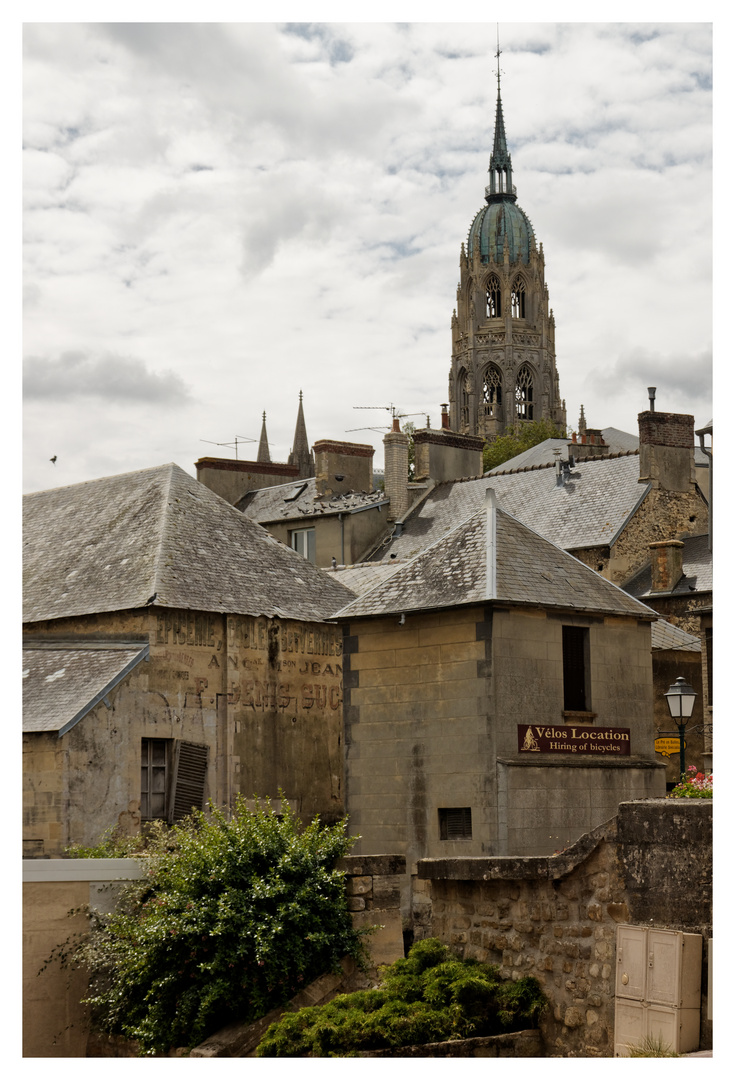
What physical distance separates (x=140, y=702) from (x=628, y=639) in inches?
332

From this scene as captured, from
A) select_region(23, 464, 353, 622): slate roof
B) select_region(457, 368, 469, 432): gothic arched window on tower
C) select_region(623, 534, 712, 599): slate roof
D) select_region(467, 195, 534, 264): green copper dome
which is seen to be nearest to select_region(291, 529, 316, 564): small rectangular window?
select_region(623, 534, 712, 599): slate roof

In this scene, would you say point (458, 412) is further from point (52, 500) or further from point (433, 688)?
point (433, 688)

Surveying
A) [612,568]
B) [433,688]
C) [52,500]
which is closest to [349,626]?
[433,688]

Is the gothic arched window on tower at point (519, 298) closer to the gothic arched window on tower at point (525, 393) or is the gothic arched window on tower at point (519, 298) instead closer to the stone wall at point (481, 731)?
the gothic arched window on tower at point (525, 393)

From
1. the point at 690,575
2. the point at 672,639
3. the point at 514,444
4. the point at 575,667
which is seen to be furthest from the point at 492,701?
the point at 514,444

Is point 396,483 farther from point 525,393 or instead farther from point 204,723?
point 525,393

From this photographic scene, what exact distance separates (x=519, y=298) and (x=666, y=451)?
95.3 m

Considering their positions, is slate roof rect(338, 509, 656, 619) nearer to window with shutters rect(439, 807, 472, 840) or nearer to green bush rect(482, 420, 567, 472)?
window with shutters rect(439, 807, 472, 840)

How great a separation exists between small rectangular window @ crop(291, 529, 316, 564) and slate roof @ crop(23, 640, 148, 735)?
702 inches

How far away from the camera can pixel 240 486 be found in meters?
46.6

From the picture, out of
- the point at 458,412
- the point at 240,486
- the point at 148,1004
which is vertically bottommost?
the point at 148,1004

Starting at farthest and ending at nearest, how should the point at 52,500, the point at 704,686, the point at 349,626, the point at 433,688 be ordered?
the point at 52,500, the point at 704,686, the point at 349,626, the point at 433,688

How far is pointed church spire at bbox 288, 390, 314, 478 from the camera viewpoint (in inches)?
4338

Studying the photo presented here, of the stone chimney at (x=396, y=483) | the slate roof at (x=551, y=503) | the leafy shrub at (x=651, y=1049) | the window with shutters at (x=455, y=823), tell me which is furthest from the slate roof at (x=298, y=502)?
the leafy shrub at (x=651, y=1049)
